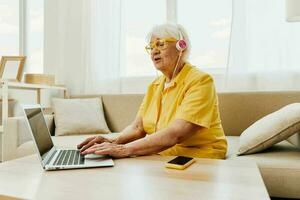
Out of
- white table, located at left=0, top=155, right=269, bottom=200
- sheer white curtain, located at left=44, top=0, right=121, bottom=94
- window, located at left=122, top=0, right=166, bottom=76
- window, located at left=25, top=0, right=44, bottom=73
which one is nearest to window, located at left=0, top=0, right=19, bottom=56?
Answer: window, located at left=25, top=0, right=44, bottom=73

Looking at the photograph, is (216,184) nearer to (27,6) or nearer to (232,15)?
(232,15)

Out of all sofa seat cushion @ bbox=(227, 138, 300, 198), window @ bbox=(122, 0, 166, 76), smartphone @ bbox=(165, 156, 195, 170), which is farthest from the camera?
window @ bbox=(122, 0, 166, 76)

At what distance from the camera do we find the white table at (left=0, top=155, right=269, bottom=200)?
67cm

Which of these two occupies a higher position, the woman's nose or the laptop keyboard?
the woman's nose

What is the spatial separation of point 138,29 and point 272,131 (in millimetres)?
2051

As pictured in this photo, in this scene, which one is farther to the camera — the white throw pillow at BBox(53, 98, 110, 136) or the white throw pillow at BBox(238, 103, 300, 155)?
the white throw pillow at BBox(53, 98, 110, 136)

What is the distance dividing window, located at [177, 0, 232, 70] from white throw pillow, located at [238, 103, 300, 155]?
4.34ft

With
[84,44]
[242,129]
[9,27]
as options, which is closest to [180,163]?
[242,129]

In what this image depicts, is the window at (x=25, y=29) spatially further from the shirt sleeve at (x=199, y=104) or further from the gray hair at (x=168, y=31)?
the shirt sleeve at (x=199, y=104)

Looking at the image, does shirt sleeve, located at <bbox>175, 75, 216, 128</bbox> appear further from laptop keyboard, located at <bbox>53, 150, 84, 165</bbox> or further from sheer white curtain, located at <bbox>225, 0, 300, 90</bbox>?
sheer white curtain, located at <bbox>225, 0, 300, 90</bbox>

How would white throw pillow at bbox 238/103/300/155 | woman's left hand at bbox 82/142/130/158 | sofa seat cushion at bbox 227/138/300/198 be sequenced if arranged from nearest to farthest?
woman's left hand at bbox 82/142/130/158 < sofa seat cushion at bbox 227/138/300/198 < white throw pillow at bbox 238/103/300/155

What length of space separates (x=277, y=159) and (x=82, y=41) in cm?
250

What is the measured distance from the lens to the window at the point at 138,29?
305cm


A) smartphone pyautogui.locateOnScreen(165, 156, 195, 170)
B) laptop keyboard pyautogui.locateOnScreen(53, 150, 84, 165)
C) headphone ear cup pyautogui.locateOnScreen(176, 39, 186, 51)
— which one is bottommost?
laptop keyboard pyautogui.locateOnScreen(53, 150, 84, 165)
